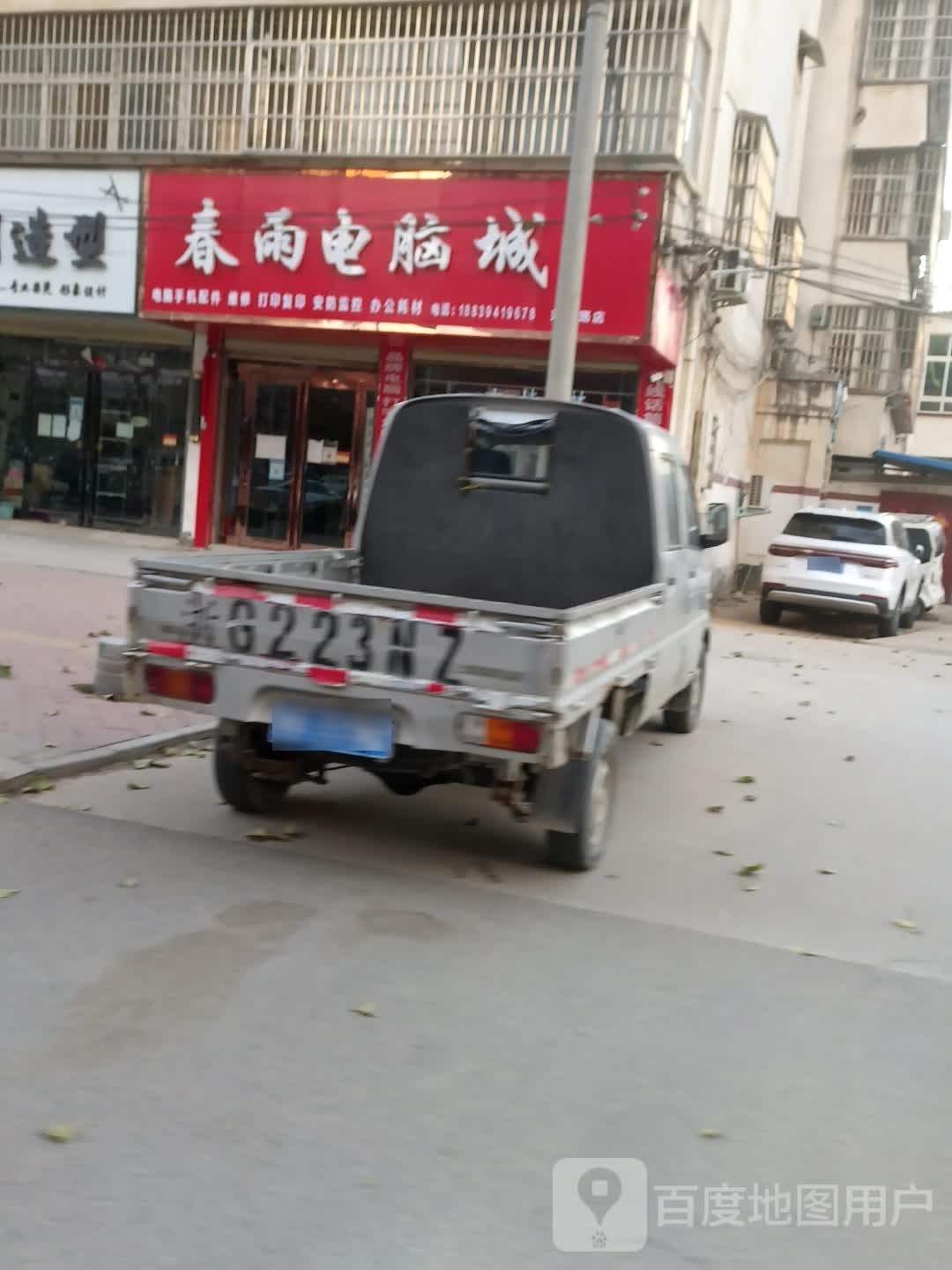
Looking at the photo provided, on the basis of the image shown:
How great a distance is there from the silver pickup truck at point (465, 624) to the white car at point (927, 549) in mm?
13685

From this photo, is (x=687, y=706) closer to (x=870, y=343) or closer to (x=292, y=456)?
(x=292, y=456)

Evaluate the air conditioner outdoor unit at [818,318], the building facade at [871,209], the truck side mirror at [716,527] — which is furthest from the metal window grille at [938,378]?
the truck side mirror at [716,527]

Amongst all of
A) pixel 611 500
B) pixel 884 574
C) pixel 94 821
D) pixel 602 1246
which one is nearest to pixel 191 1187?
pixel 602 1246

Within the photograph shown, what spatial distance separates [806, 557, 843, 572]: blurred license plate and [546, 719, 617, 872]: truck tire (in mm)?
11533

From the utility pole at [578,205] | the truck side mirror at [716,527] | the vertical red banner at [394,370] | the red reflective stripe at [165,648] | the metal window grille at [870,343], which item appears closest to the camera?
the red reflective stripe at [165,648]

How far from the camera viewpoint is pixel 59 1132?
2842 millimetres

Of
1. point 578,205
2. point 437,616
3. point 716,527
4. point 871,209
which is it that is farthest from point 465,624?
point 871,209

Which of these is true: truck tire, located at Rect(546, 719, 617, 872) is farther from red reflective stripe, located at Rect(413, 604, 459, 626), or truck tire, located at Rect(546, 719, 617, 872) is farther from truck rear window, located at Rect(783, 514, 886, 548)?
truck rear window, located at Rect(783, 514, 886, 548)

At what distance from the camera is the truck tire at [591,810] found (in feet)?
15.8

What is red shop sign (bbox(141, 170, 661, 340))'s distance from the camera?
14367 millimetres

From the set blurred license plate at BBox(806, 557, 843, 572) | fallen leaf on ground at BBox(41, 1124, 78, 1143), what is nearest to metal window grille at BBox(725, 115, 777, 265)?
blurred license plate at BBox(806, 557, 843, 572)

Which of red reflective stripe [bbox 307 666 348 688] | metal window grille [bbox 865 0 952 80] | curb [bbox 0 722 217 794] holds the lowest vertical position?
curb [bbox 0 722 217 794]

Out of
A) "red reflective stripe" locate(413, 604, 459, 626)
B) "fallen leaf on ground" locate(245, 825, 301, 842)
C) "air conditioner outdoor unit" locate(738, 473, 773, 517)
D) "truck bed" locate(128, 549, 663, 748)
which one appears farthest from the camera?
"air conditioner outdoor unit" locate(738, 473, 773, 517)

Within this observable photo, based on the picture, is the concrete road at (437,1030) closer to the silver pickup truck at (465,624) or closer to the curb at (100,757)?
the curb at (100,757)
